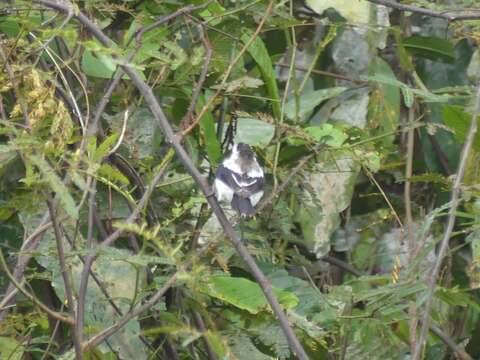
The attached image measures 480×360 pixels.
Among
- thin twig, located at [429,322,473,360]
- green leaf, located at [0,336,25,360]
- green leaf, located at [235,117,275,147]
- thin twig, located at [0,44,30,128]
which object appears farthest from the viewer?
thin twig, located at [429,322,473,360]

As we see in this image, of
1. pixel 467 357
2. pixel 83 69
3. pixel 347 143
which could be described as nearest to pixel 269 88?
pixel 347 143

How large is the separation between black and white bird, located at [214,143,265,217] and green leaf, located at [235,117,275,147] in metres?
0.07

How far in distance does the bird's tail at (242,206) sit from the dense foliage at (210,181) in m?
0.06

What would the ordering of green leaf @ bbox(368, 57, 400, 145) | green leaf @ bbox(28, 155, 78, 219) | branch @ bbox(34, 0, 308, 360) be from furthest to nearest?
green leaf @ bbox(368, 57, 400, 145), branch @ bbox(34, 0, 308, 360), green leaf @ bbox(28, 155, 78, 219)

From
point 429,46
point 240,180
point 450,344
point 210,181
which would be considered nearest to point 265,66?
point 240,180

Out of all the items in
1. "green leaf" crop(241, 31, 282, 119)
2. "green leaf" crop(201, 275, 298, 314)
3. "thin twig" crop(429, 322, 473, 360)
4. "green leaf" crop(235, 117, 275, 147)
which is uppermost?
"green leaf" crop(241, 31, 282, 119)

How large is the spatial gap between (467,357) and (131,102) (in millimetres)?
1751

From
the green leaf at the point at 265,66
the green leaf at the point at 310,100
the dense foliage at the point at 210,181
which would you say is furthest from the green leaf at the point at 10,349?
the green leaf at the point at 310,100

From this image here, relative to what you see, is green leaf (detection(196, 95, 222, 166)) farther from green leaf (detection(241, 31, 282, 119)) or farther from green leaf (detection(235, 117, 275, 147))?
green leaf (detection(241, 31, 282, 119))

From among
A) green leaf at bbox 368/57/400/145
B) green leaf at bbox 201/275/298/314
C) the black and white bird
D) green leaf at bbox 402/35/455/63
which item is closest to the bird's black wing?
the black and white bird

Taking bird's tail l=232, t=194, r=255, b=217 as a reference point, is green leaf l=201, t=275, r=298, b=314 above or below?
below

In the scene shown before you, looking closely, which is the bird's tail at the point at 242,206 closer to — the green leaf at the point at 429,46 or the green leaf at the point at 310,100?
the green leaf at the point at 310,100

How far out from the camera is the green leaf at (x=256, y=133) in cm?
421

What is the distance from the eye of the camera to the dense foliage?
3.56 meters
